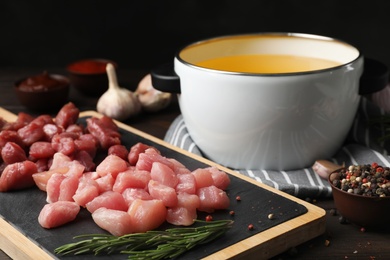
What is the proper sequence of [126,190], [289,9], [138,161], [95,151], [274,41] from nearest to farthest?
1. [126,190]
2. [138,161]
3. [95,151]
4. [274,41]
5. [289,9]

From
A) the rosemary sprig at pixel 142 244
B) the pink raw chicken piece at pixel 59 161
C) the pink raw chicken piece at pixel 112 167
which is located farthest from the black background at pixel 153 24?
the rosemary sprig at pixel 142 244

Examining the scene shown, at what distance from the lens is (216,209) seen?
7.84 ft

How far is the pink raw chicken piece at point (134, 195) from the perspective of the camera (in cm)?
232

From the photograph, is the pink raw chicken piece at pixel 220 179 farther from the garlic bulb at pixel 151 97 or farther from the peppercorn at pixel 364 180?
the garlic bulb at pixel 151 97

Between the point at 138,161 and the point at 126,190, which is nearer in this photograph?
the point at 126,190

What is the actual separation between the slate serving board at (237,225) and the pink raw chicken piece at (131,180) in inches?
5.1

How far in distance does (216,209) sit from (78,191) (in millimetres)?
430

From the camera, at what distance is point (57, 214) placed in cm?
228

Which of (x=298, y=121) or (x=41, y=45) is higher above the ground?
(x=298, y=121)

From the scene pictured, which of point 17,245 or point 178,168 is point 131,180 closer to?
point 178,168

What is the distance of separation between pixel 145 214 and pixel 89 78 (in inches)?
62.5

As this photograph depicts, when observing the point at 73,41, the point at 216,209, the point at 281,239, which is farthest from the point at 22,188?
the point at 73,41

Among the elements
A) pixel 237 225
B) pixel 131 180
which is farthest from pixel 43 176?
pixel 237 225

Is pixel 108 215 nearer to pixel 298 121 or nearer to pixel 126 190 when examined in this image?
pixel 126 190
